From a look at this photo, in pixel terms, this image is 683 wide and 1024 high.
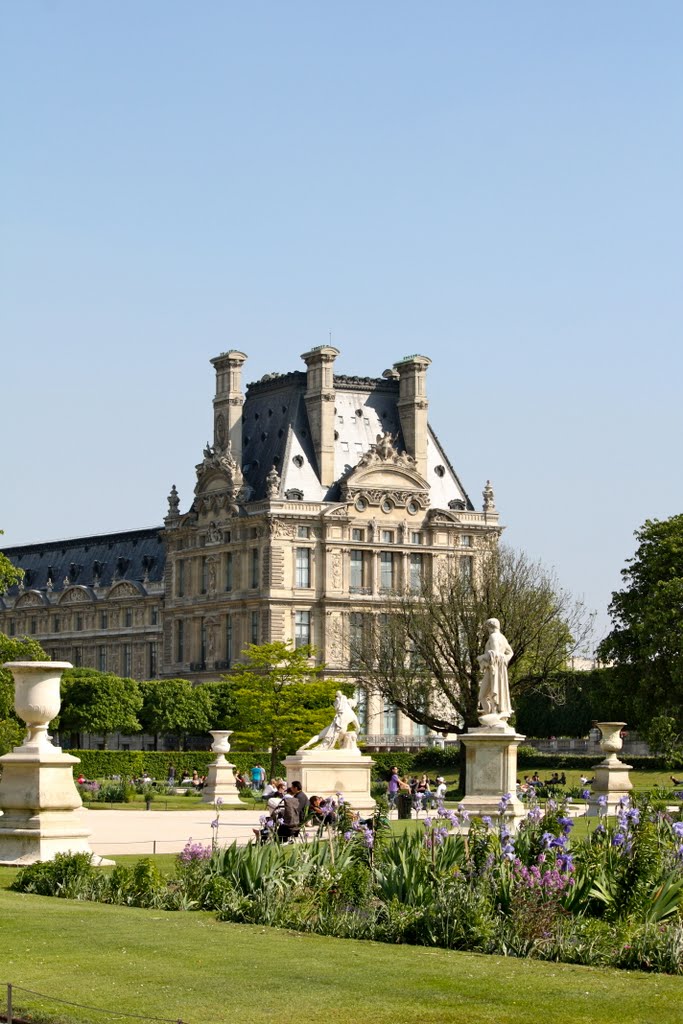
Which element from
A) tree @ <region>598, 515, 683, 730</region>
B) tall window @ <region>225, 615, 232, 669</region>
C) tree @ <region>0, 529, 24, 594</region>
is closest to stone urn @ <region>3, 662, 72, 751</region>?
tree @ <region>0, 529, 24, 594</region>

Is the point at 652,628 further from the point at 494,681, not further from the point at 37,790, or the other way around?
the point at 37,790

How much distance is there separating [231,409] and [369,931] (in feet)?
277

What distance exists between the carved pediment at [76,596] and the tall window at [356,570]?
26570 millimetres

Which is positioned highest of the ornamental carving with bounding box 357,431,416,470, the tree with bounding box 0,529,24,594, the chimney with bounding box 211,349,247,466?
the chimney with bounding box 211,349,247,466

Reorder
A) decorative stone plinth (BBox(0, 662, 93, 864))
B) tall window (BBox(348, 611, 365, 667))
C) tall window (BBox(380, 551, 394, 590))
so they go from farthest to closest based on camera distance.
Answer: tall window (BBox(380, 551, 394, 590)), tall window (BBox(348, 611, 365, 667)), decorative stone plinth (BBox(0, 662, 93, 864))

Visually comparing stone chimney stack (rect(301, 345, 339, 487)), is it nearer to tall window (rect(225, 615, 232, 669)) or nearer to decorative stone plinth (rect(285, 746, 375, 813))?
tall window (rect(225, 615, 232, 669))

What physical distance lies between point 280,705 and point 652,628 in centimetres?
1600

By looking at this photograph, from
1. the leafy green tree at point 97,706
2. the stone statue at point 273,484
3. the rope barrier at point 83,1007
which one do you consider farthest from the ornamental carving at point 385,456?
the rope barrier at point 83,1007

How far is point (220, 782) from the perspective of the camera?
50344 millimetres

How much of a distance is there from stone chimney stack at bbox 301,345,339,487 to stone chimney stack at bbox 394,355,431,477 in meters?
4.45

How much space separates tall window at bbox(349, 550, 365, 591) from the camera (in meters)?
97.8

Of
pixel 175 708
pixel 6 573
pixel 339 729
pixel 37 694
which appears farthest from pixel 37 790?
pixel 175 708

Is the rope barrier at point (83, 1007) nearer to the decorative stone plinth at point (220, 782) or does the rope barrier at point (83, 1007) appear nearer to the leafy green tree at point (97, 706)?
the decorative stone plinth at point (220, 782)

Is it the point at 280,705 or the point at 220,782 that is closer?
the point at 220,782
